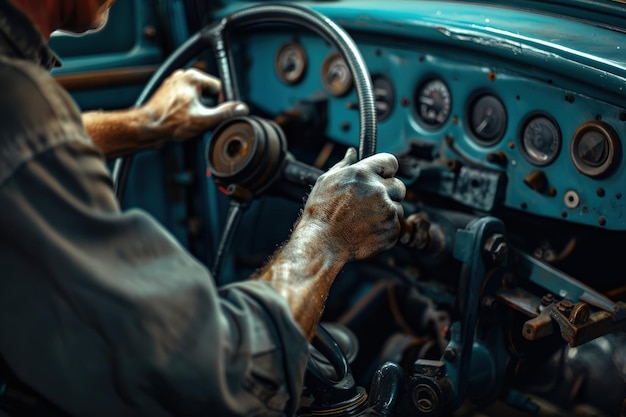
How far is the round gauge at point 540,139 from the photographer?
1.69 m

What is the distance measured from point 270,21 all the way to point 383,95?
1.44 ft

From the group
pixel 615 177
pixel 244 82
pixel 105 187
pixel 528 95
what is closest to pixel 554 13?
pixel 528 95

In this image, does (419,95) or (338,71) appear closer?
(419,95)

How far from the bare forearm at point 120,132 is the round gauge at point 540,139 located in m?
0.89

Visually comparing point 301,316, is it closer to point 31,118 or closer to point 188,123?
point 31,118

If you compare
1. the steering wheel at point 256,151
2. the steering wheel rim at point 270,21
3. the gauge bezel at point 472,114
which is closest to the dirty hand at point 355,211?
the steering wheel rim at point 270,21

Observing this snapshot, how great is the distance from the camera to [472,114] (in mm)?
1880

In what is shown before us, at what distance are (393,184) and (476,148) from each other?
0.61 meters

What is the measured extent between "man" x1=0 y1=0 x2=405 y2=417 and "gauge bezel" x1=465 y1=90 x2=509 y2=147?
3.00ft

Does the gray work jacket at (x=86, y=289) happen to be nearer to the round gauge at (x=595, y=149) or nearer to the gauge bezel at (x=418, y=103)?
the round gauge at (x=595, y=149)

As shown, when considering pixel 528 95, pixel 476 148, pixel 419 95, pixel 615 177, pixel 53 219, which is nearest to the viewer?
pixel 53 219

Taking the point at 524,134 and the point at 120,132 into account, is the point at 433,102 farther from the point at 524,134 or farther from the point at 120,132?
the point at 120,132

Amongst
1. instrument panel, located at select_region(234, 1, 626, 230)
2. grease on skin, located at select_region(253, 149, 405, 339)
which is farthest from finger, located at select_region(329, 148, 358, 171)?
instrument panel, located at select_region(234, 1, 626, 230)

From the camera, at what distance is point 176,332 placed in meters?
0.95
